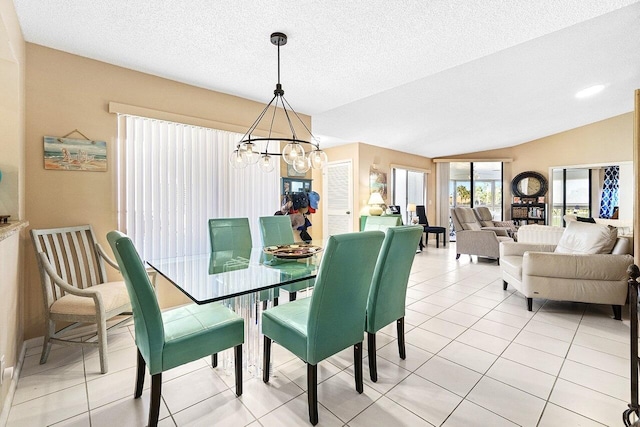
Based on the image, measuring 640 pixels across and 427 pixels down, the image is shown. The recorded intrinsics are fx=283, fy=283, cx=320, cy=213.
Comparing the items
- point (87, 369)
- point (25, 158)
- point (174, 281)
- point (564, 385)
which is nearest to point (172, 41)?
point (25, 158)

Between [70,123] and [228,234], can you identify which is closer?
[70,123]

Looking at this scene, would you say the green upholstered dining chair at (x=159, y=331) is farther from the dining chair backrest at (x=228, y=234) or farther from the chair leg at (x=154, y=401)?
the dining chair backrest at (x=228, y=234)

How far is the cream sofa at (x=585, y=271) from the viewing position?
9.12 ft

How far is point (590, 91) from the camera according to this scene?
4.57m

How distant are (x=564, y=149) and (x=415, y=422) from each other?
8385 millimetres

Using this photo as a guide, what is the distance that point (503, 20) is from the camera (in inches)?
83.4

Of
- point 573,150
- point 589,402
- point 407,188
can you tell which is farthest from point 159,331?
point 573,150

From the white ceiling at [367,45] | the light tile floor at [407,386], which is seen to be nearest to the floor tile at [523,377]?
the light tile floor at [407,386]

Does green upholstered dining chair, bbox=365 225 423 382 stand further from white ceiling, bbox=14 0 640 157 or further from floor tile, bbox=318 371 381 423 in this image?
white ceiling, bbox=14 0 640 157

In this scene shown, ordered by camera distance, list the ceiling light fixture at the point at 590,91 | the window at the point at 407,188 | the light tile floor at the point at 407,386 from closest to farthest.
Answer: the light tile floor at the point at 407,386 < the ceiling light fixture at the point at 590,91 < the window at the point at 407,188

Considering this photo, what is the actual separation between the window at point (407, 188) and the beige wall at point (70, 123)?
19.6 feet

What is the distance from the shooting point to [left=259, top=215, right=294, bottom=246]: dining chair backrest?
10.4ft

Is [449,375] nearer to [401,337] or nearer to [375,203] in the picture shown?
[401,337]

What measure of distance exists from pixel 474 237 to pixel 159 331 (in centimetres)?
553
